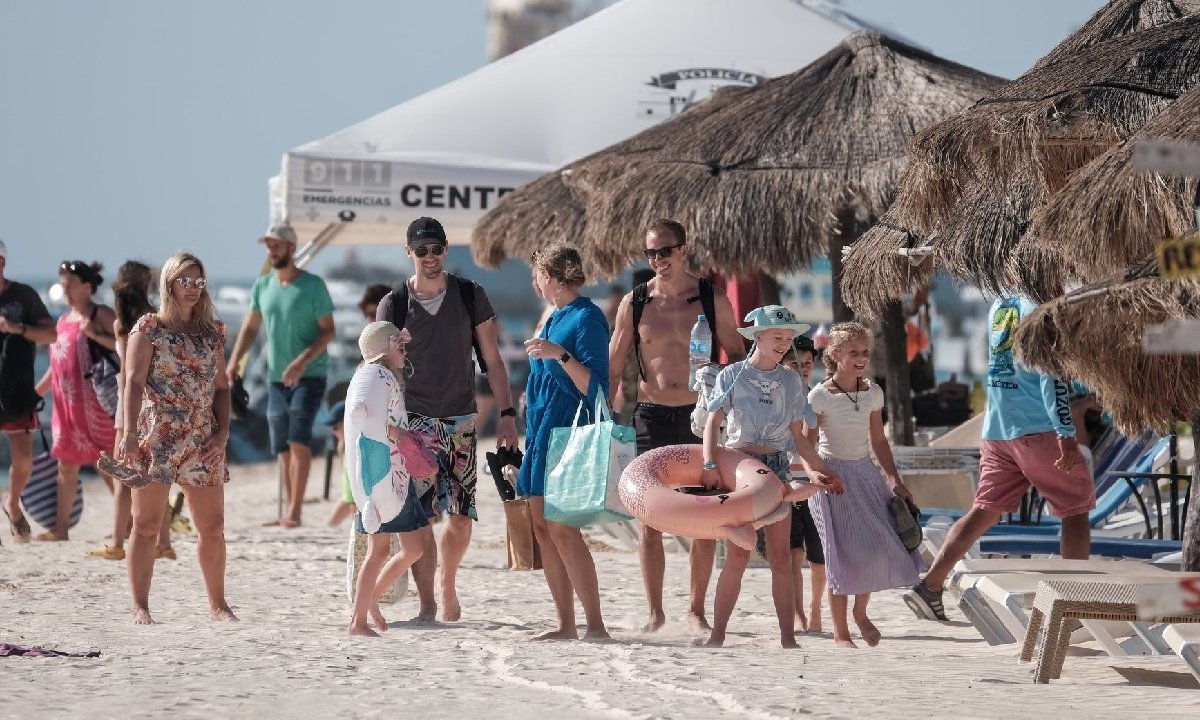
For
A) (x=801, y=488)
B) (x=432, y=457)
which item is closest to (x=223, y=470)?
(x=432, y=457)

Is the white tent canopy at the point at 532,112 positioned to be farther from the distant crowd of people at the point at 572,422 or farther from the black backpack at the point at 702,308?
the black backpack at the point at 702,308

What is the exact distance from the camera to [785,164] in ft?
32.1

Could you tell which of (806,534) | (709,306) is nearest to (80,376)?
(709,306)

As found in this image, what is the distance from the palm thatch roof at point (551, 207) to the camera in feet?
35.9

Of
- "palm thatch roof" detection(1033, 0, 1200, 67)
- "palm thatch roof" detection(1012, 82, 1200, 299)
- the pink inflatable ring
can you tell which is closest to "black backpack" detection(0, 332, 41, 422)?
the pink inflatable ring

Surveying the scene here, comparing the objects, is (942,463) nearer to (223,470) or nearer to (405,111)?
(223,470)

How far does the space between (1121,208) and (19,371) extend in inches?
263

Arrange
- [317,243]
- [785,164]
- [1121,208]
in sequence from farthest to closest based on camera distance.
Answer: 1. [317,243]
2. [785,164]
3. [1121,208]

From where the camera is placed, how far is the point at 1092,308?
554cm

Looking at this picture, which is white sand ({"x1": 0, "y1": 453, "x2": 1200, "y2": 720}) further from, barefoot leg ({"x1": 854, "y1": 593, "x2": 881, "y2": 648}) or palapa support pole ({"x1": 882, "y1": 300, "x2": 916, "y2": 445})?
palapa support pole ({"x1": 882, "y1": 300, "x2": 916, "y2": 445})

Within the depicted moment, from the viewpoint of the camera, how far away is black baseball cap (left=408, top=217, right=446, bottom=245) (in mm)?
6922

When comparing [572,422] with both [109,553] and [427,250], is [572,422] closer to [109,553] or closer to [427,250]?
[427,250]

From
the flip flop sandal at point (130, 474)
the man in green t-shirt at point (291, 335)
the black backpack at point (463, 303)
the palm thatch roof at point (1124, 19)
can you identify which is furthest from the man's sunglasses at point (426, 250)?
the man in green t-shirt at point (291, 335)

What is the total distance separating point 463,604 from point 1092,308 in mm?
3376
